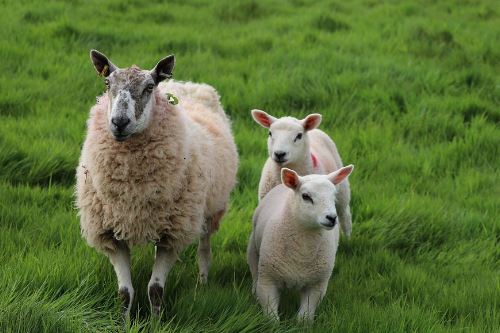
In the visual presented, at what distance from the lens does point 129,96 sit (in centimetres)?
358

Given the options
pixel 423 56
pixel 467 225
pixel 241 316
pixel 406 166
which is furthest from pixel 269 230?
pixel 423 56

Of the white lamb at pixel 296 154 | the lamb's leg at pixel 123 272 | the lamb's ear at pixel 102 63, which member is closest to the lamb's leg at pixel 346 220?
the white lamb at pixel 296 154

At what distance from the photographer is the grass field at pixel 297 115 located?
366cm

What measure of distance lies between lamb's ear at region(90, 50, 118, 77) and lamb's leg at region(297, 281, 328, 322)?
163 centimetres

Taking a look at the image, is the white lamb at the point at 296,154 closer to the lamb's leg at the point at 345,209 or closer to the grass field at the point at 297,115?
the lamb's leg at the point at 345,209

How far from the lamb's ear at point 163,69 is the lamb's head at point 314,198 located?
2.79ft

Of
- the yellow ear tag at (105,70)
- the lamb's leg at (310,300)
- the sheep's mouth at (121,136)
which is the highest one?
the yellow ear tag at (105,70)

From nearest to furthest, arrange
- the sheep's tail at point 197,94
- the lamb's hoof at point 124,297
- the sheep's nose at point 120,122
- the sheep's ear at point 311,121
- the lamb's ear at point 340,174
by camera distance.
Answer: the sheep's nose at point 120,122 → the lamb's hoof at point 124,297 → the lamb's ear at point 340,174 → the sheep's ear at point 311,121 → the sheep's tail at point 197,94

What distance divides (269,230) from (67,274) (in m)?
1.14

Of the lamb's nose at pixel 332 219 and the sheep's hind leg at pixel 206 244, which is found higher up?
the lamb's nose at pixel 332 219

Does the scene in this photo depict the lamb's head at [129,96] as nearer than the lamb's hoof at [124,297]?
Yes

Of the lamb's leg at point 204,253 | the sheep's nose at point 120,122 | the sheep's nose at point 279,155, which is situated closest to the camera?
the sheep's nose at point 120,122

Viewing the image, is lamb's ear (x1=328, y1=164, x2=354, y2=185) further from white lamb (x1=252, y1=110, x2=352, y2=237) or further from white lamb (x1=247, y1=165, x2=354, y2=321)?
white lamb (x1=252, y1=110, x2=352, y2=237)

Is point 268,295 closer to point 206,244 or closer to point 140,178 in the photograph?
point 206,244
